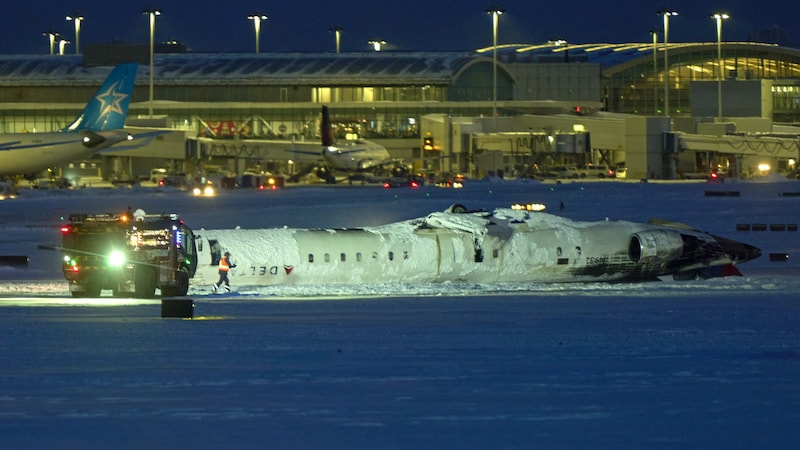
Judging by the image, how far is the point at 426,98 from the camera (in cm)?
16375

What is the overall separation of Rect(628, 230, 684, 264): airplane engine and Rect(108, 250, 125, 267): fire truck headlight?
1484 centimetres

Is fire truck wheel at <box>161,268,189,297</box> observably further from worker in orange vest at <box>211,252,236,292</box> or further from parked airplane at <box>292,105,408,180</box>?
parked airplane at <box>292,105,408,180</box>

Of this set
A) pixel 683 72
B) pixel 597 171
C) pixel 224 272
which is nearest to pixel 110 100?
pixel 597 171

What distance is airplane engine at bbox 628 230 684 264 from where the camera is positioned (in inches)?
1630

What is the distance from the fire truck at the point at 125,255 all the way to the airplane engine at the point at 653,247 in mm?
13378

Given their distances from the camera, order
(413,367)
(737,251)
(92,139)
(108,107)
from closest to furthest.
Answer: (413,367)
(737,251)
(92,139)
(108,107)

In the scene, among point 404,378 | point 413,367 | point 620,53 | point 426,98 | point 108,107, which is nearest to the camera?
point 404,378

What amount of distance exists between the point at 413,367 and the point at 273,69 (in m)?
147

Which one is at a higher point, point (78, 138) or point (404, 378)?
point (78, 138)

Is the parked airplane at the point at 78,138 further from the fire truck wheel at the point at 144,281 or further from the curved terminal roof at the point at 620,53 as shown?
the curved terminal roof at the point at 620,53

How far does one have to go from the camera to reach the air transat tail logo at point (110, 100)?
311 feet

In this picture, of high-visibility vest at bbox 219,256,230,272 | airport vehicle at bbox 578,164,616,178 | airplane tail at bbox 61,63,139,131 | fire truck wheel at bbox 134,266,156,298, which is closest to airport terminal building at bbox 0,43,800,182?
airport vehicle at bbox 578,164,616,178

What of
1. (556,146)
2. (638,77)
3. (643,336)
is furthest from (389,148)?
(643,336)

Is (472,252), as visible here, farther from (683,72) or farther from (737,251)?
(683,72)
